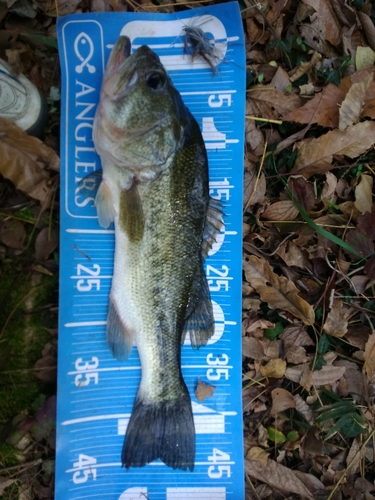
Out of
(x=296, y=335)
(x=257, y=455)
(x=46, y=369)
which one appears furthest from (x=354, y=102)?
(x=46, y=369)

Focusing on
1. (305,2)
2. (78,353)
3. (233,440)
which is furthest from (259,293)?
(305,2)

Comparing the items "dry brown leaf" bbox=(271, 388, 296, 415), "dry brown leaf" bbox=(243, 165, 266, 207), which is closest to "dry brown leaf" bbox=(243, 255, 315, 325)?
"dry brown leaf" bbox=(243, 165, 266, 207)

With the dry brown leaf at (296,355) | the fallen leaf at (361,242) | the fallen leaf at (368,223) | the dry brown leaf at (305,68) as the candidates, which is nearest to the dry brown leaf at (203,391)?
the dry brown leaf at (296,355)

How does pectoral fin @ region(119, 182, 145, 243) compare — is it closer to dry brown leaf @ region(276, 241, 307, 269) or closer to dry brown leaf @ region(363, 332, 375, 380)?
dry brown leaf @ region(276, 241, 307, 269)

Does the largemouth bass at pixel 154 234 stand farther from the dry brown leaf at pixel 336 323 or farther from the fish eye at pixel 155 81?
the dry brown leaf at pixel 336 323

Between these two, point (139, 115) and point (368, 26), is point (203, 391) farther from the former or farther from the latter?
point (368, 26)

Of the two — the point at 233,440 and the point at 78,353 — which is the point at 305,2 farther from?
the point at 233,440
